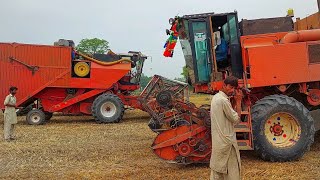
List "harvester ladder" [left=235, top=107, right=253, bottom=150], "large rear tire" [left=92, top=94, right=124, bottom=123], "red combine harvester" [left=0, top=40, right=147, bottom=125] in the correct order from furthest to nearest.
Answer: "large rear tire" [left=92, top=94, right=124, bottom=123] → "red combine harvester" [left=0, top=40, right=147, bottom=125] → "harvester ladder" [left=235, top=107, right=253, bottom=150]

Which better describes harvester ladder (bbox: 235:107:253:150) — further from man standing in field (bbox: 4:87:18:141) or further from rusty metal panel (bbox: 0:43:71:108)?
rusty metal panel (bbox: 0:43:71:108)

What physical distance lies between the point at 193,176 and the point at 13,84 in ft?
30.1

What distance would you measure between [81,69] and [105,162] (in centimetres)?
731

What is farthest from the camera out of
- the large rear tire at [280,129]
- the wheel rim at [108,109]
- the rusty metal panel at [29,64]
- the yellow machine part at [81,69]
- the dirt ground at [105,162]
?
the yellow machine part at [81,69]

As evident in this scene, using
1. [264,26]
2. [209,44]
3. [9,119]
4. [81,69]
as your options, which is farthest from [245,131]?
[81,69]

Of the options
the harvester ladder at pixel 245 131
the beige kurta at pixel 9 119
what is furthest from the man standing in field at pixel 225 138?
the beige kurta at pixel 9 119

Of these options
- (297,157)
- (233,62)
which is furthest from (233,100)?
(297,157)

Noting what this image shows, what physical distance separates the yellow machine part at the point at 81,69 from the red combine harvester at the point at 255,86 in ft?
21.8

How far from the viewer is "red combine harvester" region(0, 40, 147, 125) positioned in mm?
12734

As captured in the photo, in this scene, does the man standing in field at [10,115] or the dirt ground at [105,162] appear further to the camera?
the man standing in field at [10,115]

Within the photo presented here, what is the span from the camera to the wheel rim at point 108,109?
513 inches

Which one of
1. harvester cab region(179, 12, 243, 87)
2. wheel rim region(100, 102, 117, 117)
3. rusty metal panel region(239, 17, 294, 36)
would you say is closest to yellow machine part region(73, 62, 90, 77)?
wheel rim region(100, 102, 117, 117)

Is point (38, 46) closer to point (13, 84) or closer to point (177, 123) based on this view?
point (13, 84)

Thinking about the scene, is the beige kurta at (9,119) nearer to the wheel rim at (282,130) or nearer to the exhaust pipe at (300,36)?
the wheel rim at (282,130)
